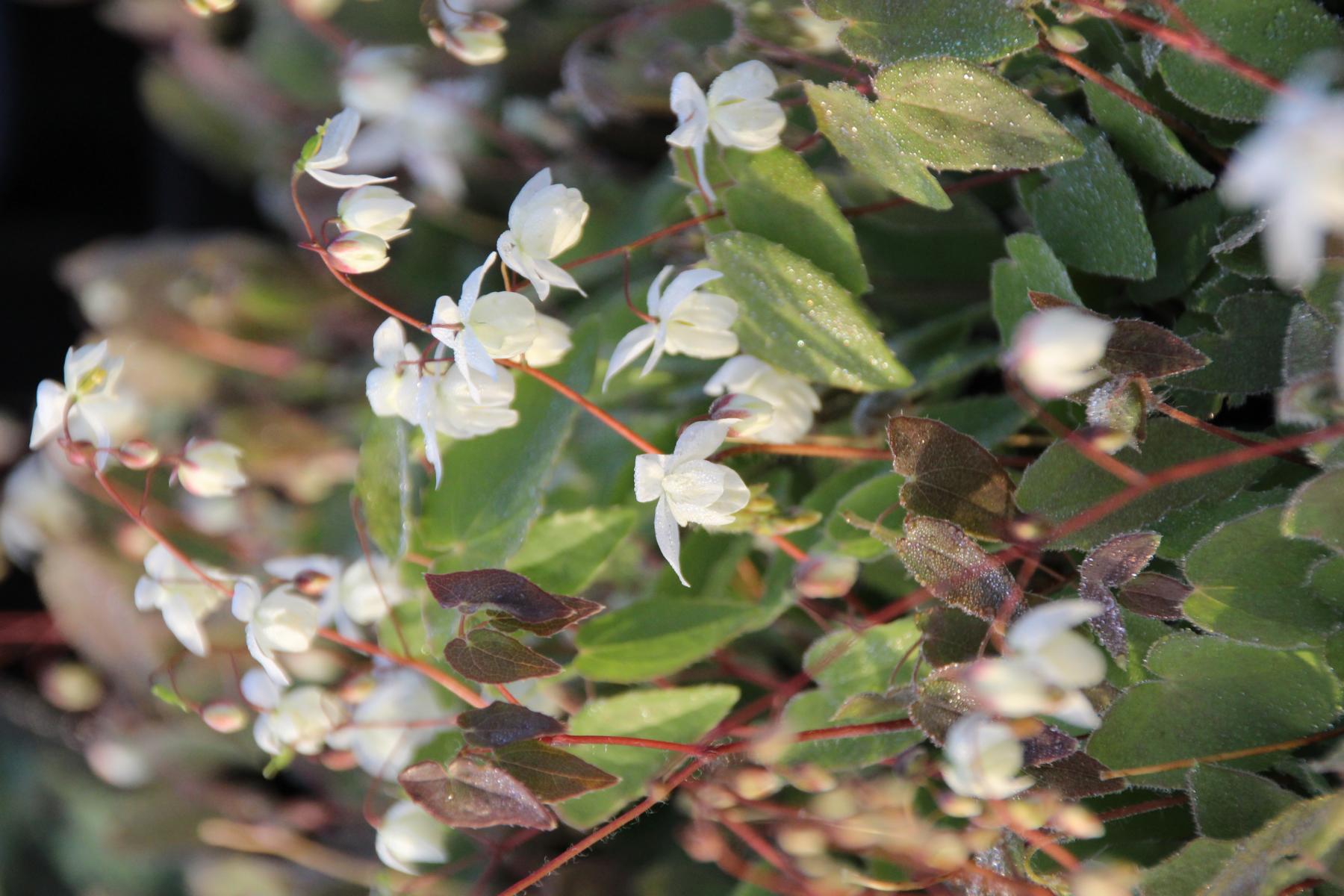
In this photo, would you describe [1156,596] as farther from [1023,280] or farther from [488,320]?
[488,320]

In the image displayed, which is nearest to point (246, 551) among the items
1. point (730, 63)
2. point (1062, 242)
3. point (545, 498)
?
point (545, 498)

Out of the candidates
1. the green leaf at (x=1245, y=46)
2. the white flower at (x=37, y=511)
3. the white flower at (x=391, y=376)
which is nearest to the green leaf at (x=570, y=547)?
the white flower at (x=391, y=376)

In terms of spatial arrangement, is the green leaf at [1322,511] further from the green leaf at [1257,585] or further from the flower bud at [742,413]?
the flower bud at [742,413]

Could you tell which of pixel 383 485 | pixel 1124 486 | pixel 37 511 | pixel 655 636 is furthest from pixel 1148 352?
pixel 37 511

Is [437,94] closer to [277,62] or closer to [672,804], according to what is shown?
[277,62]

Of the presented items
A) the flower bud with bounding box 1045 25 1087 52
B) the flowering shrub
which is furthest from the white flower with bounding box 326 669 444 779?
the flower bud with bounding box 1045 25 1087 52
